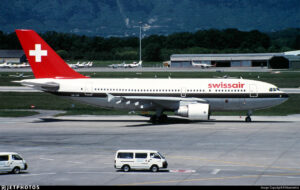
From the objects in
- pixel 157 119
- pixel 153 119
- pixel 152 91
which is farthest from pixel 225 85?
pixel 153 119

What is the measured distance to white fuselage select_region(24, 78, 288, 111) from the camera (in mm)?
54094

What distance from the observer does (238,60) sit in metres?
170

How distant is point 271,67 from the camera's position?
155 m

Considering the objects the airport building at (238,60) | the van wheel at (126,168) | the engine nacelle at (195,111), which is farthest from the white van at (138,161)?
the airport building at (238,60)

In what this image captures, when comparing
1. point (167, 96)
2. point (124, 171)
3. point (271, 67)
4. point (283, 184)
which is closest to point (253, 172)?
point (283, 184)

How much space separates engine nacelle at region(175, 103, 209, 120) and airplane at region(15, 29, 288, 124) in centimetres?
47

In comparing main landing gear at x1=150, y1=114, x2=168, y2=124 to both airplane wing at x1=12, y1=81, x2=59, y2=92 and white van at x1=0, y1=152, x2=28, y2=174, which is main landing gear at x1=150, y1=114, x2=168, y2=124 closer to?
airplane wing at x1=12, y1=81, x2=59, y2=92

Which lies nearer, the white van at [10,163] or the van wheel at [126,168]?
the white van at [10,163]

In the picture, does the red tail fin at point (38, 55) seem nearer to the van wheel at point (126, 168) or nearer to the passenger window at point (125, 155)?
the passenger window at point (125, 155)

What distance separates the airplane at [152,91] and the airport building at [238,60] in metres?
103

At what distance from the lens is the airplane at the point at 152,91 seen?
5403 centimetres

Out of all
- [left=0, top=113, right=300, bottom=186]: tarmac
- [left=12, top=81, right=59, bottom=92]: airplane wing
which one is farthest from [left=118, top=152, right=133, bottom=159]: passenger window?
[left=12, top=81, right=59, bottom=92]: airplane wing

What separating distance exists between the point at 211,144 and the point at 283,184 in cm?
1389

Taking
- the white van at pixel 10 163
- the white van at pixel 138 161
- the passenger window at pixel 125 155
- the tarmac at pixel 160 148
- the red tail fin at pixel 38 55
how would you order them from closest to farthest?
the tarmac at pixel 160 148 < the white van at pixel 10 163 < the white van at pixel 138 161 < the passenger window at pixel 125 155 < the red tail fin at pixel 38 55
